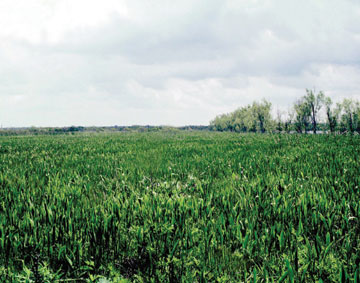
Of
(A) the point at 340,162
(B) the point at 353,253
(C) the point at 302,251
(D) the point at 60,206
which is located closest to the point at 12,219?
(D) the point at 60,206

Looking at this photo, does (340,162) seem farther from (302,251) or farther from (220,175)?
(302,251)

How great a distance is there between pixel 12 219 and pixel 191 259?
Result: 2.37 metres

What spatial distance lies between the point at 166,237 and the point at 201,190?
4.87 feet

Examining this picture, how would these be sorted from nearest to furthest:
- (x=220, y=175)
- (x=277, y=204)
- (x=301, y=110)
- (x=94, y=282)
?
(x=94, y=282) → (x=277, y=204) → (x=220, y=175) → (x=301, y=110)

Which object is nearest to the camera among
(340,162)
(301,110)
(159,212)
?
(159,212)

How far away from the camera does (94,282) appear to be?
1.76 meters

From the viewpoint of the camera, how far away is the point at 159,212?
2.52 metres

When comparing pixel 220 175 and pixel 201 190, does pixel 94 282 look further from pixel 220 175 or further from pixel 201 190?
pixel 220 175

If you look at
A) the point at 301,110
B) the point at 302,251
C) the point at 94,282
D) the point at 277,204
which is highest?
the point at 301,110

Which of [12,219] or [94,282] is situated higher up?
[12,219]

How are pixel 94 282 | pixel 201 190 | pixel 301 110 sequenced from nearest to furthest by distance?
pixel 94 282
pixel 201 190
pixel 301 110

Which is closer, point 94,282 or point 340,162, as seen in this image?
point 94,282

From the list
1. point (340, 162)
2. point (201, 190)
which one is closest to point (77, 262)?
point (201, 190)

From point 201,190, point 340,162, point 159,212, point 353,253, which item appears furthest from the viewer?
point 340,162
